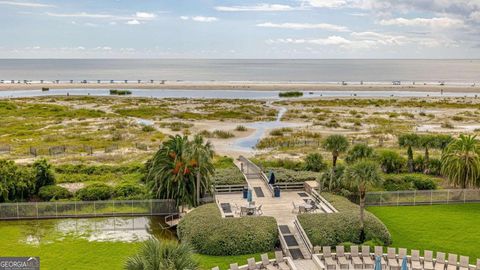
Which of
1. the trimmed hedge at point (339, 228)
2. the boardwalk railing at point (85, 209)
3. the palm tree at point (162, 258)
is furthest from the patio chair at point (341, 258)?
the boardwalk railing at point (85, 209)

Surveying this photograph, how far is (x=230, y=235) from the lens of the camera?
25.6 metres

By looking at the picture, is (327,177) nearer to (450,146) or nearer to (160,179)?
(450,146)

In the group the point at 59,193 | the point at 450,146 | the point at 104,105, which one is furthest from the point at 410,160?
the point at 104,105

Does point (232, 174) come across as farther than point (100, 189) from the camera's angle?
Yes

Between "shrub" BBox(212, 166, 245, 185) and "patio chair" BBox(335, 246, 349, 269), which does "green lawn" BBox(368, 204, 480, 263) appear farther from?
"shrub" BBox(212, 166, 245, 185)

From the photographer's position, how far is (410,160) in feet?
147

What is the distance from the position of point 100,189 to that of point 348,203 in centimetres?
1958

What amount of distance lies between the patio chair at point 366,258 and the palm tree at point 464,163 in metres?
16.4

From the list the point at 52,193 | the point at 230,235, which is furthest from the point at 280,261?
the point at 52,193

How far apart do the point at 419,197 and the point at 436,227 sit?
17.1 feet

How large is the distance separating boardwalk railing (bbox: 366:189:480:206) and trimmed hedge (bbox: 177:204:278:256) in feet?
35.2

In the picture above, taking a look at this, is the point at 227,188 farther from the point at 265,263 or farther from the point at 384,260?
the point at 384,260

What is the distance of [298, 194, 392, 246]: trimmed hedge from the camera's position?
25.3 meters

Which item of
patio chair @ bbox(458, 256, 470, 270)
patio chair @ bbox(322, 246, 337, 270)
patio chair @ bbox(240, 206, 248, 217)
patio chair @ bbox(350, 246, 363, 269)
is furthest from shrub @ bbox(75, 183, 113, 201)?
patio chair @ bbox(458, 256, 470, 270)
